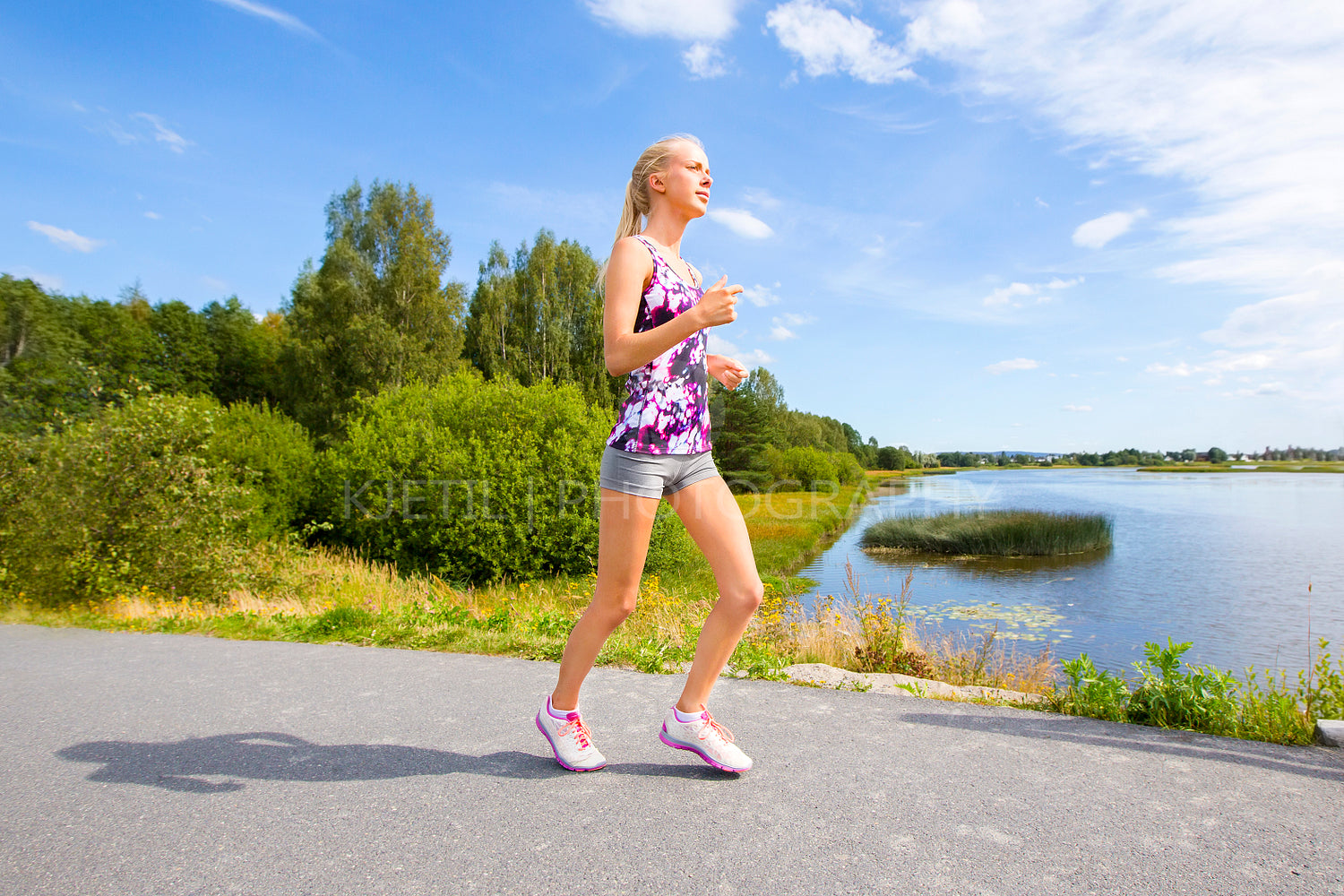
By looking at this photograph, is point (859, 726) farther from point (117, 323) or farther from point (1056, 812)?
point (117, 323)

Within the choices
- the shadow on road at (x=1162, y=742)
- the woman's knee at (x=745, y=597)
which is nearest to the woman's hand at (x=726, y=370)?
the woman's knee at (x=745, y=597)

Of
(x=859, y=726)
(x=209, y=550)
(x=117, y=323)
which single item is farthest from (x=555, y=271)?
(x=859, y=726)

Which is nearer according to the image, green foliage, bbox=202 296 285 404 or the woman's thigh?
the woman's thigh

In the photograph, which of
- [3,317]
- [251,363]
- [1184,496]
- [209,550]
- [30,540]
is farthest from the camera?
[1184,496]

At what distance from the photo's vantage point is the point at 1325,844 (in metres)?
2.24

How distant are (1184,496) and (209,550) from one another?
73664mm

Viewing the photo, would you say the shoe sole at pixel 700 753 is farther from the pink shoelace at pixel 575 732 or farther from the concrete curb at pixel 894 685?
the concrete curb at pixel 894 685

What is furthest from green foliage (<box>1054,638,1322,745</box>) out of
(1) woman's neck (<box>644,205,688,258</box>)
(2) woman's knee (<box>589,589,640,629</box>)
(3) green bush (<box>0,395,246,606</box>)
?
(3) green bush (<box>0,395,246,606</box>)

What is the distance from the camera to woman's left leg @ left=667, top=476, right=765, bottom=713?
2695mm

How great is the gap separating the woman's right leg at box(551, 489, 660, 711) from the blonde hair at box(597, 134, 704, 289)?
0.88m

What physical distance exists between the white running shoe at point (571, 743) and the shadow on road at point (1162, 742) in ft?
4.93

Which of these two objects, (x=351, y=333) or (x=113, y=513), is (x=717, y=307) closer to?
(x=113, y=513)

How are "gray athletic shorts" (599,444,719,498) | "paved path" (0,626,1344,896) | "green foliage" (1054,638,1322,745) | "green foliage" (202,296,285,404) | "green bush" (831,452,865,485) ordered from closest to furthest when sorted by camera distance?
"paved path" (0,626,1344,896)
"gray athletic shorts" (599,444,719,498)
"green foliage" (1054,638,1322,745)
"green foliage" (202,296,285,404)
"green bush" (831,452,865,485)

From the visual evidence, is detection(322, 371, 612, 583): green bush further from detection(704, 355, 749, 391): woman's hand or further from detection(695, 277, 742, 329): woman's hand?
detection(695, 277, 742, 329): woman's hand
